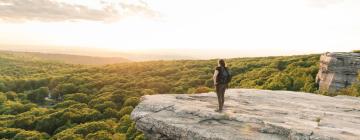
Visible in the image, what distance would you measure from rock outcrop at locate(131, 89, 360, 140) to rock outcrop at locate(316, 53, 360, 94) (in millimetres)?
25446

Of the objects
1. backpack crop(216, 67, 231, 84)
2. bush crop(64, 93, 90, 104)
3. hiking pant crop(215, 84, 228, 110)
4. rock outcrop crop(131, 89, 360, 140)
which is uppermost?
backpack crop(216, 67, 231, 84)

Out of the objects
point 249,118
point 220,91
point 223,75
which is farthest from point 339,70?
point 223,75

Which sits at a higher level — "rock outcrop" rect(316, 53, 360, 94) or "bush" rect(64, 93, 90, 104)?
"rock outcrop" rect(316, 53, 360, 94)

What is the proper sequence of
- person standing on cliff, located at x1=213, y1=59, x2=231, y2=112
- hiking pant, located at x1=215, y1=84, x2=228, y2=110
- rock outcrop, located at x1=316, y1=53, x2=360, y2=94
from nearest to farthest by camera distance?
person standing on cliff, located at x1=213, y1=59, x2=231, y2=112 < hiking pant, located at x1=215, y1=84, x2=228, y2=110 < rock outcrop, located at x1=316, y1=53, x2=360, y2=94

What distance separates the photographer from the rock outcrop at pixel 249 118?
16312 millimetres

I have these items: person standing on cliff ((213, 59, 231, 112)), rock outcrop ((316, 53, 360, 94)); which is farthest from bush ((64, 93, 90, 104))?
person standing on cliff ((213, 59, 231, 112))

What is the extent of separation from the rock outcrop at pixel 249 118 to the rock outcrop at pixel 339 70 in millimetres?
25446

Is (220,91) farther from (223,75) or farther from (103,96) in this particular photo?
(103,96)

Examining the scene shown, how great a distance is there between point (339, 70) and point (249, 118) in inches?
1366

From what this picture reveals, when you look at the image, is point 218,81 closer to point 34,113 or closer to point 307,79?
point 307,79

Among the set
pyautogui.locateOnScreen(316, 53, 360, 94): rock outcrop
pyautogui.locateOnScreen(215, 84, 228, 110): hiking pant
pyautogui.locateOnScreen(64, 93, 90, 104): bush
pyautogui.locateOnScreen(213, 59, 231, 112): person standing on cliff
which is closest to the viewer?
pyautogui.locateOnScreen(213, 59, 231, 112): person standing on cliff

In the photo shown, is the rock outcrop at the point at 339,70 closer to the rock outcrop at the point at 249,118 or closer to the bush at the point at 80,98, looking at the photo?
the rock outcrop at the point at 249,118

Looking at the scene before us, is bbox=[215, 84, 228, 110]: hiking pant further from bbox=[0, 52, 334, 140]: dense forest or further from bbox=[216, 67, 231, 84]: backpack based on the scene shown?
bbox=[0, 52, 334, 140]: dense forest

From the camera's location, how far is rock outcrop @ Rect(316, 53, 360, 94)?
154ft
